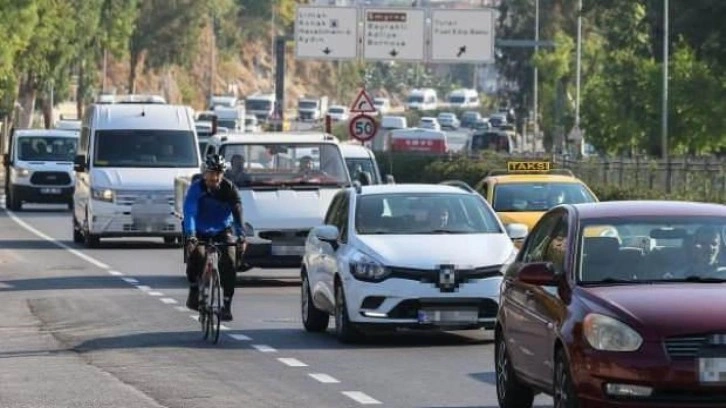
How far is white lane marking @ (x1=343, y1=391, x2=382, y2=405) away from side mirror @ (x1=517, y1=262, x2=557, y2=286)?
2145mm

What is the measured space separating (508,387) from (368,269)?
5432 millimetres

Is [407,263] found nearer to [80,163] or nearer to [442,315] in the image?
[442,315]

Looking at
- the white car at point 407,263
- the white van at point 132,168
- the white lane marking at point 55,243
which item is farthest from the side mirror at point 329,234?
the white van at point 132,168

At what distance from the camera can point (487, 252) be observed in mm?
20062

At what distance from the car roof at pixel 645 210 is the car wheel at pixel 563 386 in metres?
1.14

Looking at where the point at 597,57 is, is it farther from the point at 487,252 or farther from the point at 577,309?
the point at 577,309

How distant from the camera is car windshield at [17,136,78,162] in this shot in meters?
56.7

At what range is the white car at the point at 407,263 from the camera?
19.6 meters

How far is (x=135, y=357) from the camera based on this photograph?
1873cm

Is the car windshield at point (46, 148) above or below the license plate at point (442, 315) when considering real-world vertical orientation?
above

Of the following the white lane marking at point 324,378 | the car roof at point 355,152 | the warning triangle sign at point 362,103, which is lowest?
the white lane marking at point 324,378

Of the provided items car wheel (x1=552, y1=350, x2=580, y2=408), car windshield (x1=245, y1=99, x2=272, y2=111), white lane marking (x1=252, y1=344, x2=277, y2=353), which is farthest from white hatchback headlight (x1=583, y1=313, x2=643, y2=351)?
car windshield (x1=245, y1=99, x2=272, y2=111)

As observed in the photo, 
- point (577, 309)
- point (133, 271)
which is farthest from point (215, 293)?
point (133, 271)

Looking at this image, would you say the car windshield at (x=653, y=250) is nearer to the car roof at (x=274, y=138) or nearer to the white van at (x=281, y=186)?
the white van at (x=281, y=186)
